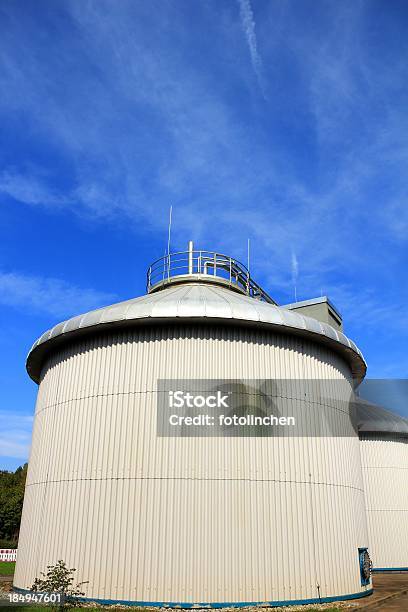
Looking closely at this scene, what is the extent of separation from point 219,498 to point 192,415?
2.34 metres

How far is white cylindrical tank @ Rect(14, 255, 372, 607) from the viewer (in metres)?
12.7

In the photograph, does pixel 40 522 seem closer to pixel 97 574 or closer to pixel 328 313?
pixel 97 574

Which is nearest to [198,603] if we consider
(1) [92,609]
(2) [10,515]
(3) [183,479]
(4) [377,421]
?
(1) [92,609]

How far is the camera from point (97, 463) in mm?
13984

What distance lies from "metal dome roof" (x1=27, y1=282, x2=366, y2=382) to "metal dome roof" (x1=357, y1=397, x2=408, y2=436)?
9961mm

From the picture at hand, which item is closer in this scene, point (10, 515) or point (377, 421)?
point (377, 421)

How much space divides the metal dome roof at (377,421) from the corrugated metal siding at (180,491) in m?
9.66

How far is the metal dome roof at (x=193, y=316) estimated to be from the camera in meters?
14.4

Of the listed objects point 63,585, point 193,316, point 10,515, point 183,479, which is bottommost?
point 63,585

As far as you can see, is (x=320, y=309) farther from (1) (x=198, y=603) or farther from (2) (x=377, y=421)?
(1) (x=198, y=603)

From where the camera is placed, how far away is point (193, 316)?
47.1ft

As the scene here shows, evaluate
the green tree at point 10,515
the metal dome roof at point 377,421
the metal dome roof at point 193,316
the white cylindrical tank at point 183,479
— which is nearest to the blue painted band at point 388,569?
the metal dome roof at point 377,421

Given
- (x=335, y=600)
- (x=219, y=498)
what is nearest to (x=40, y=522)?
(x=219, y=498)

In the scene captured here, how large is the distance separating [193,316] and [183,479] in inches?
180
